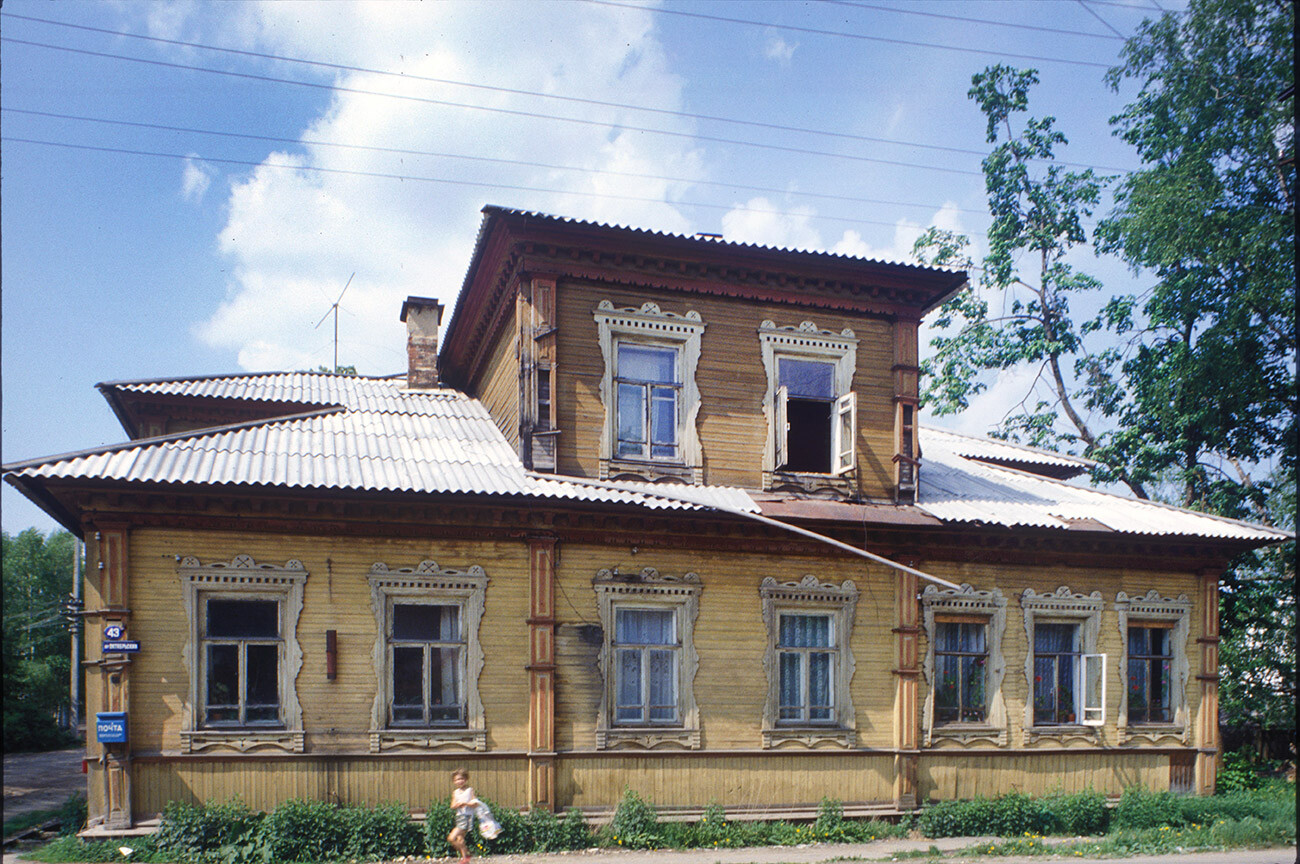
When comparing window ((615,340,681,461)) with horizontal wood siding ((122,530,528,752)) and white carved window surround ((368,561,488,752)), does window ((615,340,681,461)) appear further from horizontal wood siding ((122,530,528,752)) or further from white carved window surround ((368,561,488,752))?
white carved window surround ((368,561,488,752))

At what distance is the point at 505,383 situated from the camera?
14977 millimetres

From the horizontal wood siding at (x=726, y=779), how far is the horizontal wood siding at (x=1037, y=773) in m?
0.81

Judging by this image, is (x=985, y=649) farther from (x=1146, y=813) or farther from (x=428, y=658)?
(x=428, y=658)

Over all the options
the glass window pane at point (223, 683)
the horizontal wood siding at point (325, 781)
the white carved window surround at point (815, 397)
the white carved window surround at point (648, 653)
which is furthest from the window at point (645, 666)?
the glass window pane at point (223, 683)

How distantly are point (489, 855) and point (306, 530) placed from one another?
4.37m

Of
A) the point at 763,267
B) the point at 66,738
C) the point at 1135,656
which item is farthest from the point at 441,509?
the point at 66,738

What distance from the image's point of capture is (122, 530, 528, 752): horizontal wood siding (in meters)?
11.2

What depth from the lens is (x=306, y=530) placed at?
11820 millimetres

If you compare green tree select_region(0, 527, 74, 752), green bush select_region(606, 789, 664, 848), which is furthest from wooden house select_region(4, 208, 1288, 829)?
green tree select_region(0, 527, 74, 752)

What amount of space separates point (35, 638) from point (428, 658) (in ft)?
116

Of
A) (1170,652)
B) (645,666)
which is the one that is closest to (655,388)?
(645,666)

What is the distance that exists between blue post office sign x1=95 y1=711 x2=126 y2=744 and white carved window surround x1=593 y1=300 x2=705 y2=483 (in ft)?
21.1

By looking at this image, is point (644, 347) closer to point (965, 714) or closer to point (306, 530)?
point (306, 530)

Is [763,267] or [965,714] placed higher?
[763,267]
